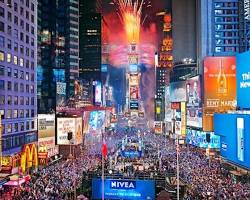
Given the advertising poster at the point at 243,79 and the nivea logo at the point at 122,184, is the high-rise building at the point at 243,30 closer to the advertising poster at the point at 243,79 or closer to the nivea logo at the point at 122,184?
the advertising poster at the point at 243,79

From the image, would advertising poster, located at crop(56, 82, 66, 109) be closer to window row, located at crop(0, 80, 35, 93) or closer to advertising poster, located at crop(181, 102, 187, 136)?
window row, located at crop(0, 80, 35, 93)

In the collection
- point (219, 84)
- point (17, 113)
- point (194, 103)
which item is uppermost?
point (219, 84)

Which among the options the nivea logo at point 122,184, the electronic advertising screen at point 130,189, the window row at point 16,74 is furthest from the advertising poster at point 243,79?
the window row at point 16,74

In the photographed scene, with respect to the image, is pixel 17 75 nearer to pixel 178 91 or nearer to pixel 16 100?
pixel 16 100

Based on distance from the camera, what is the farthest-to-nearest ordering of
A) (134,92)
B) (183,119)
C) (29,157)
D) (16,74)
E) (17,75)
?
(134,92) < (183,119) < (17,75) < (16,74) < (29,157)

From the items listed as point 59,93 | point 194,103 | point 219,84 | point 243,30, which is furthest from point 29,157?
point 243,30

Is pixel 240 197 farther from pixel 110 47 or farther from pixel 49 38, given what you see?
pixel 110 47

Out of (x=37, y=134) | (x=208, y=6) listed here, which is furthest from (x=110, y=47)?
(x=37, y=134)
